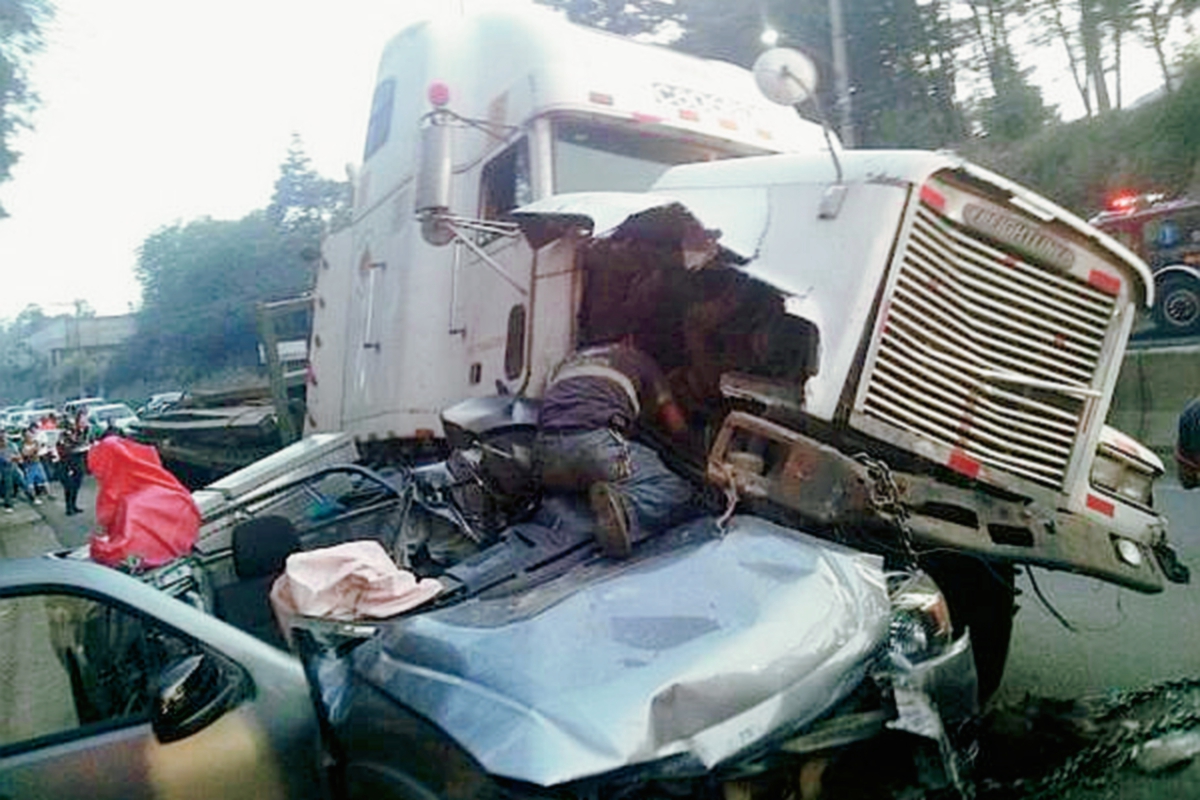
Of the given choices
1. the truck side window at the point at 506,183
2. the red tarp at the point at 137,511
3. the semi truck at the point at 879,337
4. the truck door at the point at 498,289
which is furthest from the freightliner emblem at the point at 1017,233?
the red tarp at the point at 137,511

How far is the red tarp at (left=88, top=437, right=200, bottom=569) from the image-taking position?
4398 millimetres

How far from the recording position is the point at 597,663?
2.34 meters

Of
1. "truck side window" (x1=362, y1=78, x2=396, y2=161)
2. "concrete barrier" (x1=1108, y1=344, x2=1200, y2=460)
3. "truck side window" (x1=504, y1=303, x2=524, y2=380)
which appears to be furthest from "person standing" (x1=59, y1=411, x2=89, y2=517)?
"concrete barrier" (x1=1108, y1=344, x2=1200, y2=460)

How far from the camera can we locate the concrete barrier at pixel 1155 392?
10.1 meters

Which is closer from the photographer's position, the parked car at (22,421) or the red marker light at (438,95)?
the red marker light at (438,95)

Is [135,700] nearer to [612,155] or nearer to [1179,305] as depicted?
[612,155]

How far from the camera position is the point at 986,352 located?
3.81 meters

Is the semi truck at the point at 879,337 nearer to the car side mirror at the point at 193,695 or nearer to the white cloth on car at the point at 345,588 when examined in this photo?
the white cloth on car at the point at 345,588

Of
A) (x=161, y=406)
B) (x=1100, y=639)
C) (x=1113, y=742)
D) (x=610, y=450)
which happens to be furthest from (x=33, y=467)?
(x=1113, y=742)

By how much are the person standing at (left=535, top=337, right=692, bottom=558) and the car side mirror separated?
4.30 feet

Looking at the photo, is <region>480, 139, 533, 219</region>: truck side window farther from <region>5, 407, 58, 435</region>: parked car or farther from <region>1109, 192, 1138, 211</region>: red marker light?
<region>5, 407, 58, 435</region>: parked car

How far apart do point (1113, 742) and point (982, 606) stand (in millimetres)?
847

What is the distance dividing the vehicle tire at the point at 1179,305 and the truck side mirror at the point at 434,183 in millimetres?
10653

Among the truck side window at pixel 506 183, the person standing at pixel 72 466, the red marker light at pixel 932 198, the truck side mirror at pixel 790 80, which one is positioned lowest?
the person standing at pixel 72 466
